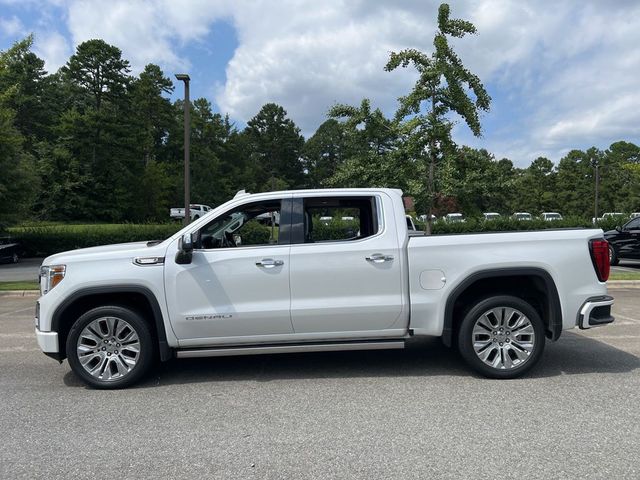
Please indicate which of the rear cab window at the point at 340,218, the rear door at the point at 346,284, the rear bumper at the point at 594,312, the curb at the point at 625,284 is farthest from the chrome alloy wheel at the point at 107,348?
the curb at the point at 625,284

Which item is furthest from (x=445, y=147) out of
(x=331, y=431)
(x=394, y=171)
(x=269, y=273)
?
(x=331, y=431)

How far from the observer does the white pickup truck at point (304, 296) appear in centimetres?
496

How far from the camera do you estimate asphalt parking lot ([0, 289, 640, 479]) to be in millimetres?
3381

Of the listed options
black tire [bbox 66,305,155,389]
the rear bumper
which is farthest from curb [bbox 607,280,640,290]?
black tire [bbox 66,305,155,389]

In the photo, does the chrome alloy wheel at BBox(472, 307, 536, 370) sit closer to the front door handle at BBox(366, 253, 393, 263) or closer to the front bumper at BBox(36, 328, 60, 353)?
the front door handle at BBox(366, 253, 393, 263)

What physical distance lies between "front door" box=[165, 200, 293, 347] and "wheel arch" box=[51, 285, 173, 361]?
15cm

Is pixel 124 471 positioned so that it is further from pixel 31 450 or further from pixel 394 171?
pixel 394 171

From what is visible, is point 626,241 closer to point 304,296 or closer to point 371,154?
point 371,154

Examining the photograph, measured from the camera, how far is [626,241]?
633 inches

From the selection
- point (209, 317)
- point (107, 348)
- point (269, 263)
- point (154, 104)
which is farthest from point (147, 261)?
point (154, 104)

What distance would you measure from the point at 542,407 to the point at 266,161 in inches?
3581

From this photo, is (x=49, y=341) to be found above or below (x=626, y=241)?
below

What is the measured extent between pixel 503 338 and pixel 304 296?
6.70 feet

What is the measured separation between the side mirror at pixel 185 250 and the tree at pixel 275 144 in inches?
3341
